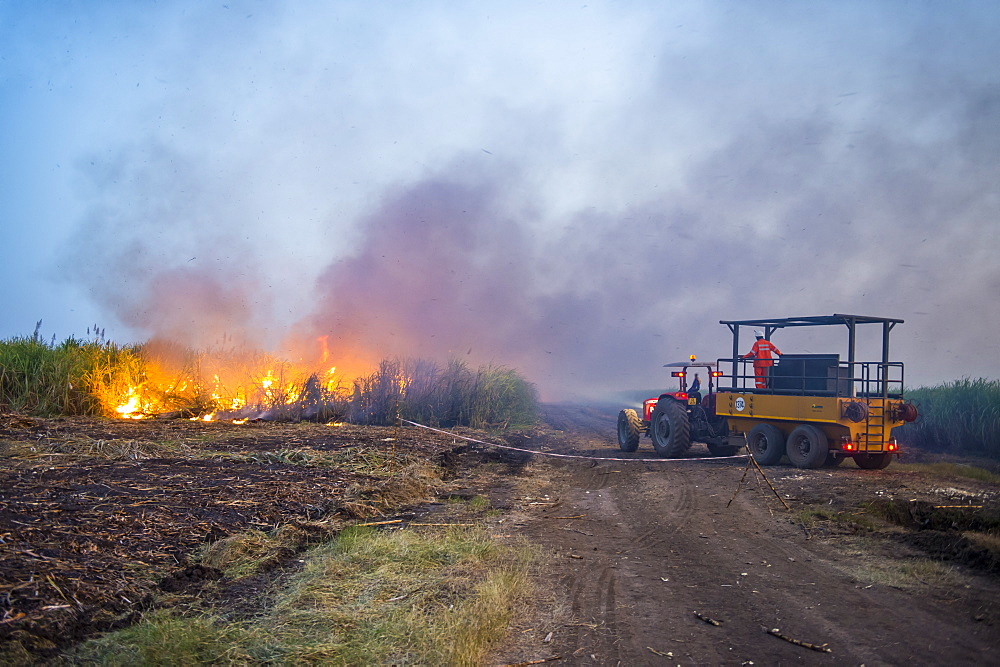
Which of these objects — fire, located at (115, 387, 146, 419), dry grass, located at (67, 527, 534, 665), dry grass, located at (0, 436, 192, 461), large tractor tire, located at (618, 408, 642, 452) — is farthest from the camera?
large tractor tire, located at (618, 408, 642, 452)

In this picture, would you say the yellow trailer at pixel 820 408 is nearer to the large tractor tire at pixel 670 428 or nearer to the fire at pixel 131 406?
the large tractor tire at pixel 670 428

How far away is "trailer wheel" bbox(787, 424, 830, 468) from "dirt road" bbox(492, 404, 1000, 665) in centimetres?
213

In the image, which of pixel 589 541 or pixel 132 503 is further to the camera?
pixel 589 541

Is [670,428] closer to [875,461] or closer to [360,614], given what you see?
[875,461]

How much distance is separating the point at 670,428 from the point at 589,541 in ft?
27.2

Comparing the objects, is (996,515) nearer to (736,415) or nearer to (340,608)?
(736,415)

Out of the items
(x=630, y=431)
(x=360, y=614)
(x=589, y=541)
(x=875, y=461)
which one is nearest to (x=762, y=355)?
(x=875, y=461)

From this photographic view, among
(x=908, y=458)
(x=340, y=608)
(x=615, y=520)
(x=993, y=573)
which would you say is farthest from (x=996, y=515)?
(x=908, y=458)

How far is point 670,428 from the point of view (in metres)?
15.4

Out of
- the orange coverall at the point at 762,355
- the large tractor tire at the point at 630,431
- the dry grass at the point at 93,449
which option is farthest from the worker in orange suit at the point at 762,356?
the dry grass at the point at 93,449

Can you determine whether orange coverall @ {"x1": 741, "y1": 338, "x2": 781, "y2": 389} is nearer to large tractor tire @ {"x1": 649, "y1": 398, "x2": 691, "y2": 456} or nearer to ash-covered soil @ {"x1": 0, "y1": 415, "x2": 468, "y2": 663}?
large tractor tire @ {"x1": 649, "y1": 398, "x2": 691, "y2": 456}

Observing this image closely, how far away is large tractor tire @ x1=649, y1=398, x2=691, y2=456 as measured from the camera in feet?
49.6

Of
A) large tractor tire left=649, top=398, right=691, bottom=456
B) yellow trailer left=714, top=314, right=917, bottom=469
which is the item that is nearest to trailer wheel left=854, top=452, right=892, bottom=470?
yellow trailer left=714, top=314, right=917, bottom=469

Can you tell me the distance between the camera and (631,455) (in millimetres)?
16094
